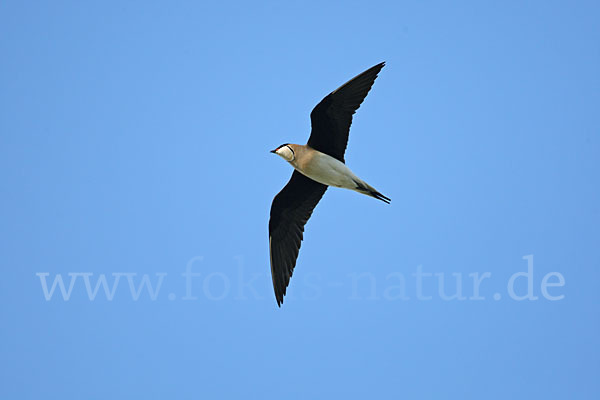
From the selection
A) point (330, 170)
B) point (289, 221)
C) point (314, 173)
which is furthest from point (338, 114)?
point (289, 221)

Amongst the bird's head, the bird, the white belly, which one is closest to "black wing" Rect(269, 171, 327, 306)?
the bird

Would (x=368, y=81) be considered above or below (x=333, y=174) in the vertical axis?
above

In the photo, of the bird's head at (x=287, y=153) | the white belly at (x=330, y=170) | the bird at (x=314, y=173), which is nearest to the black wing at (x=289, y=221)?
the bird at (x=314, y=173)

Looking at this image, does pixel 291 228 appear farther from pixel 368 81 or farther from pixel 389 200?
pixel 368 81

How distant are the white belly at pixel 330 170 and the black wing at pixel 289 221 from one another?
2.62 feet

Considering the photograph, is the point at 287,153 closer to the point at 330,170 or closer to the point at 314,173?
the point at 314,173

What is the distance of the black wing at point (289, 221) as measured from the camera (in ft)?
34.4

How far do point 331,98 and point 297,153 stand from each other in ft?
3.01

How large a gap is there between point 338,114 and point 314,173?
0.81 m

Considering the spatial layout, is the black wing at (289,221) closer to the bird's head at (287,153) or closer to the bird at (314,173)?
the bird at (314,173)

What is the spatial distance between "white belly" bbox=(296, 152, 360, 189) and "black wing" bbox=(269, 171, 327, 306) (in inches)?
31.5

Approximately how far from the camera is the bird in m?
9.32

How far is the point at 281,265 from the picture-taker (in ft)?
34.6

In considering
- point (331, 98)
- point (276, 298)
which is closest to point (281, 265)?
point (276, 298)
